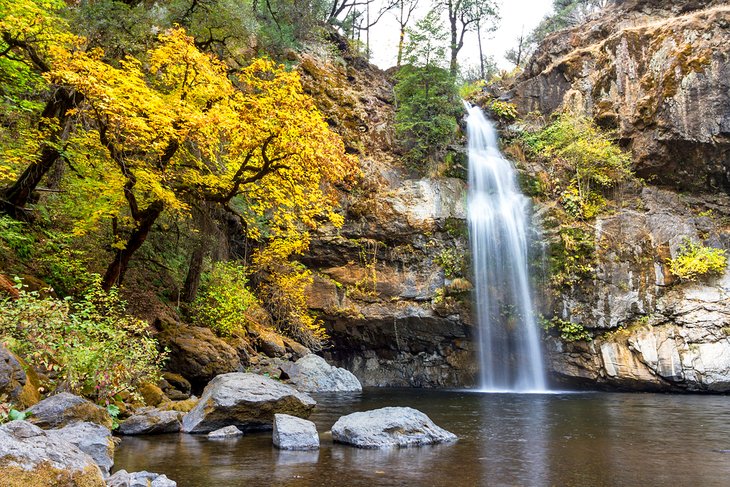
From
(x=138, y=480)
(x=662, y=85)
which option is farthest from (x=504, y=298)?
(x=138, y=480)

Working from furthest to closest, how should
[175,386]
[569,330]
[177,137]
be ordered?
[569,330] < [175,386] < [177,137]

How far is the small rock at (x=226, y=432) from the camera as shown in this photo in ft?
23.8

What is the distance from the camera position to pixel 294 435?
6.71 meters

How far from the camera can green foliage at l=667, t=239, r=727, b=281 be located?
1634 cm

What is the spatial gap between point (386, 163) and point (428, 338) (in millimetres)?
7496

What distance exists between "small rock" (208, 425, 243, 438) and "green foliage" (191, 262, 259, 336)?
6.67 metres

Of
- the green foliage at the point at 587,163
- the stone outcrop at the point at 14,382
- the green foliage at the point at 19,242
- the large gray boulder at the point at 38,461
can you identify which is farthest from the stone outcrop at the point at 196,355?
the green foliage at the point at 587,163

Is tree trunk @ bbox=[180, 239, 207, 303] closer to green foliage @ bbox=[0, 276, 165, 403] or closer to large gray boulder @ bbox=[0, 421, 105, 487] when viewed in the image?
green foliage @ bbox=[0, 276, 165, 403]

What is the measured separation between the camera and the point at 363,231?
19.3 meters

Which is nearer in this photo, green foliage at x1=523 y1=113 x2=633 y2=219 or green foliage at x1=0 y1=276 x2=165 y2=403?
green foliage at x1=0 y1=276 x2=165 y2=403

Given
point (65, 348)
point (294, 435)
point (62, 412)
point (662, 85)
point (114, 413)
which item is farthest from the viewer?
point (662, 85)

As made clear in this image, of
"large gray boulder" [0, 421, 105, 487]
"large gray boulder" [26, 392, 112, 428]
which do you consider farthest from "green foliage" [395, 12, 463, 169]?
"large gray boulder" [0, 421, 105, 487]

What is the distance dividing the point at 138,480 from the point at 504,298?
15.9 meters

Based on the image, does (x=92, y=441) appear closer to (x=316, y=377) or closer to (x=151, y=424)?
(x=151, y=424)
